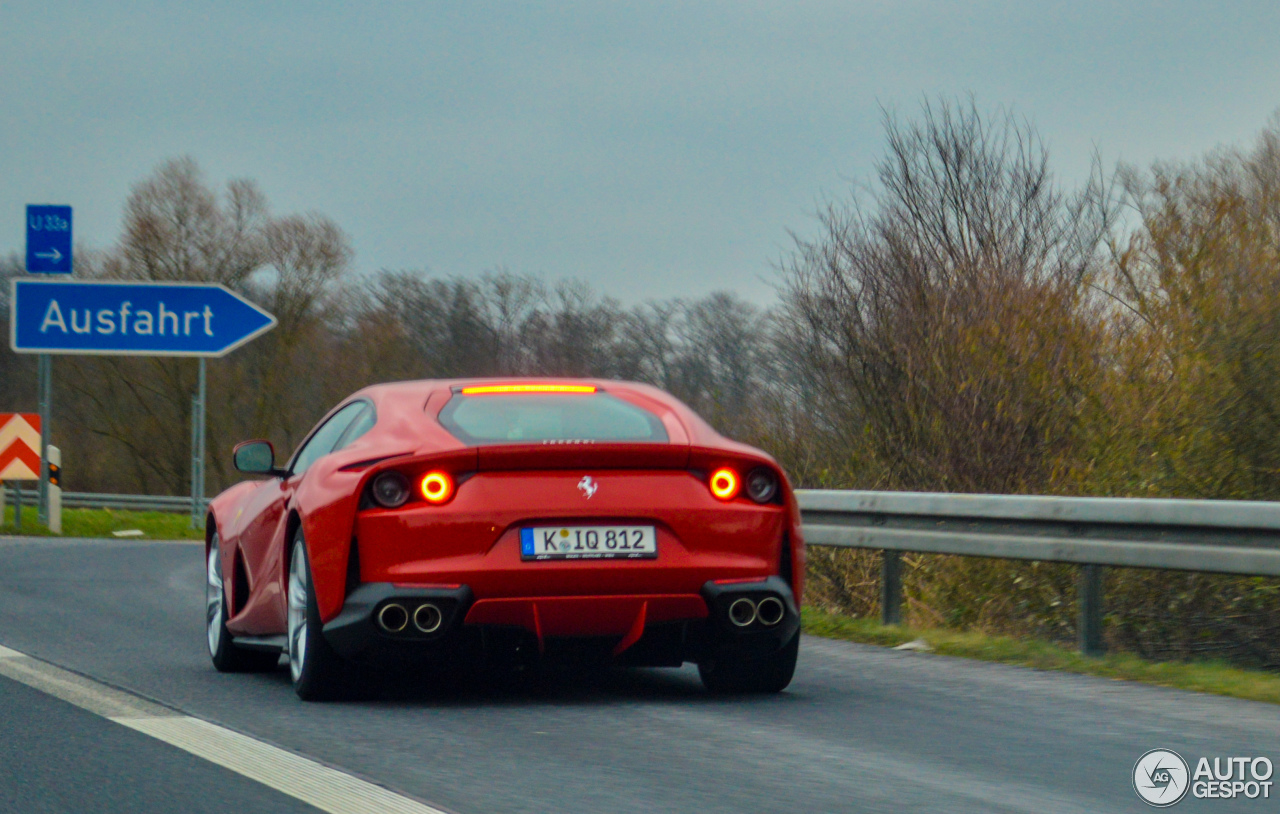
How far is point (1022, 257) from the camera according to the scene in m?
16.0

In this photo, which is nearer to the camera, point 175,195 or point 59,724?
point 59,724

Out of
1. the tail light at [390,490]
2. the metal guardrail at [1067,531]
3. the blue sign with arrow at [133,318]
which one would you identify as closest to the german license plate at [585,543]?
the tail light at [390,490]

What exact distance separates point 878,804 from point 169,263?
44.1 m

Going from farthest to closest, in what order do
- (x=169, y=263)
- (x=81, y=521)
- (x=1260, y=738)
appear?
(x=169, y=263) < (x=81, y=521) < (x=1260, y=738)

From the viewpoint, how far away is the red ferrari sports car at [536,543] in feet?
20.8

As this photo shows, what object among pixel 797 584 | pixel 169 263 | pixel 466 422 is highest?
pixel 169 263

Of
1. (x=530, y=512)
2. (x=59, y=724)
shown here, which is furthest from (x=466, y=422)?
(x=59, y=724)

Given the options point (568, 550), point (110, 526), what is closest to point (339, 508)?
point (568, 550)

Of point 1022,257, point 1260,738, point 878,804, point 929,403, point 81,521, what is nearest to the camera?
point 878,804

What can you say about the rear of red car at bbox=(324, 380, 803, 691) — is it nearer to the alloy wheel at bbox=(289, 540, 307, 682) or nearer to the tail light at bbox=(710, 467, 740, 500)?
the tail light at bbox=(710, 467, 740, 500)

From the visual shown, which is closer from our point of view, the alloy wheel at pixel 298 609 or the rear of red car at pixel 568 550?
the rear of red car at pixel 568 550

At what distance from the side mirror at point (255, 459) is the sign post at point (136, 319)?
19.5 metres

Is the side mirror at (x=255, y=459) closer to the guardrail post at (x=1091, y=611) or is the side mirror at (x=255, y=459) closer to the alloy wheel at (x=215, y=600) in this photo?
the alloy wheel at (x=215, y=600)

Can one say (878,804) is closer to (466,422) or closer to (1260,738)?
(1260,738)
